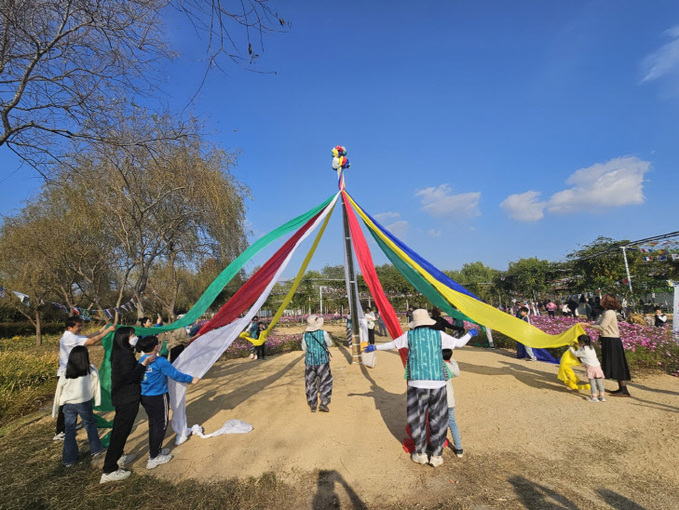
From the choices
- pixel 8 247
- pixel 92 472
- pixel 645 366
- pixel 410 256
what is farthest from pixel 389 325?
pixel 8 247

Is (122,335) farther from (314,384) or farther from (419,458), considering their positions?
(419,458)

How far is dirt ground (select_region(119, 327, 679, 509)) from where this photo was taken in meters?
3.00

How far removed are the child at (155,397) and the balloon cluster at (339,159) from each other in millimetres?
5147

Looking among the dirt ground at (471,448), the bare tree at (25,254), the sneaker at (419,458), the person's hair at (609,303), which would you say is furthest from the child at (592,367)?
the bare tree at (25,254)

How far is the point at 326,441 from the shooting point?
428 centimetres

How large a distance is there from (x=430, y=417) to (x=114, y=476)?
3.35 metres

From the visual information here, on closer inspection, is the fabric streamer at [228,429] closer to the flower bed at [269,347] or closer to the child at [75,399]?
the child at [75,399]

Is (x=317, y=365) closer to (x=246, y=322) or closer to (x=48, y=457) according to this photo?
(x=246, y=322)

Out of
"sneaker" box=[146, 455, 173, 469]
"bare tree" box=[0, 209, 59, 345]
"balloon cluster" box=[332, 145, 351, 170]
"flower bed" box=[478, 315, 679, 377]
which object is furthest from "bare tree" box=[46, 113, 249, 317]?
"flower bed" box=[478, 315, 679, 377]

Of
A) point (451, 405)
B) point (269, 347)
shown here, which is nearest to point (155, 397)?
point (451, 405)

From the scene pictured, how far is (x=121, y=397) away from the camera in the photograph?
371 cm

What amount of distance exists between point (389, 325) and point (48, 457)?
15.4 feet

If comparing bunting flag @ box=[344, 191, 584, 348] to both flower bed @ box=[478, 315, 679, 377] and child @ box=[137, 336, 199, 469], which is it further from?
flower bed @ box=[478, 315, 679, 377]

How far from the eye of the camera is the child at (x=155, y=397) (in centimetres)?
388
